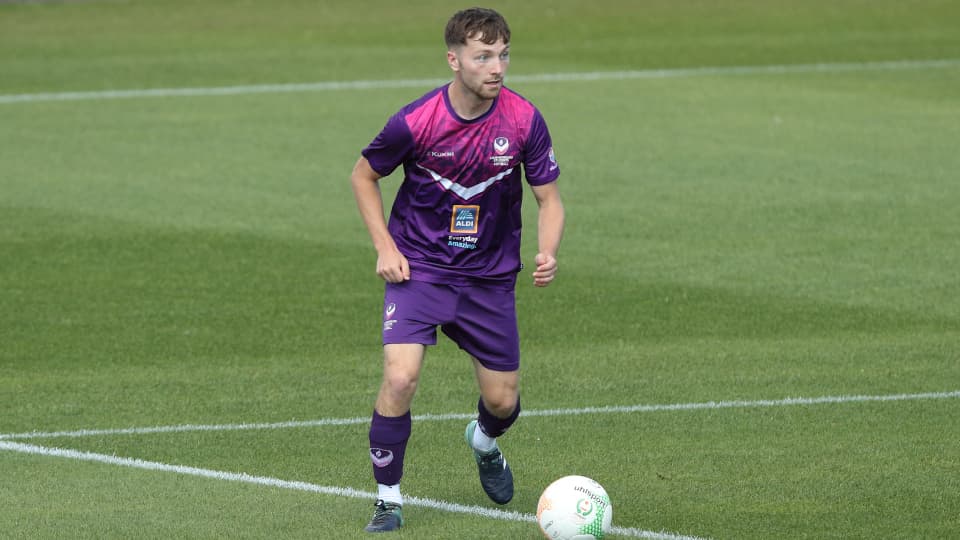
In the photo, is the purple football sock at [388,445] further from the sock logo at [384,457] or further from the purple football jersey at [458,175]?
the purple football jersey at [458,175]

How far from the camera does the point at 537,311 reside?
38.8 ft

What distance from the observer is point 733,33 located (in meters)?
28.7

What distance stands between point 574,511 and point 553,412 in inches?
90.3

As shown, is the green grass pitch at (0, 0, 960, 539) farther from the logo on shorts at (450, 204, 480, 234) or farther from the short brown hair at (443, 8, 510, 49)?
the short brown hair at (443, 8, 510, 49)

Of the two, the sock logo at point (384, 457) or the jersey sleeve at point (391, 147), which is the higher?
the jersey sleeve at point (391, 147)

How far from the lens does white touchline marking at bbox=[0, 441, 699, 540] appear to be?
293 inches

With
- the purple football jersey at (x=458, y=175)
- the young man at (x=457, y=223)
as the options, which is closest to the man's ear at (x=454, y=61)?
the young man at (x=457, y=223)

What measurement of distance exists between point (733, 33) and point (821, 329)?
1809 centimetres

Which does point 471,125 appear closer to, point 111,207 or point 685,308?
point 685,308

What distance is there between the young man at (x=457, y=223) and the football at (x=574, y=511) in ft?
2.13

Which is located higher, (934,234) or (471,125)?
(471,125)

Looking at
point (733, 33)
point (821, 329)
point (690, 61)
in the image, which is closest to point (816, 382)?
point (821, 329)

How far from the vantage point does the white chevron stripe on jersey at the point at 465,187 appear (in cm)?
752

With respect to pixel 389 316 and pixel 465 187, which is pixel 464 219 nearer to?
pixel 465 187
